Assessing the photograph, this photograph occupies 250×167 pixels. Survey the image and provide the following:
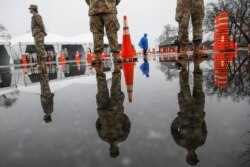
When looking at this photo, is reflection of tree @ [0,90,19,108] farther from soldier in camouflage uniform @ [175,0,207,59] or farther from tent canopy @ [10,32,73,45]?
tent canopy @ [10,32,73,45]

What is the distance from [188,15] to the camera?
4.67 meters

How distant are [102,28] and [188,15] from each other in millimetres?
1849

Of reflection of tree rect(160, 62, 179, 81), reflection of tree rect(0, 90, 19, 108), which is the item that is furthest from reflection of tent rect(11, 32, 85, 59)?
reflection of tree rect(0, 90, 19, 108)

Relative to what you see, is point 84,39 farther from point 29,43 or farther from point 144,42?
point 144,42

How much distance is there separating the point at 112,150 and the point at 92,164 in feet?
0.41

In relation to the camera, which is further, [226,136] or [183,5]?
[183,5]

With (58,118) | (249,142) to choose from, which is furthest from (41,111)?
(249,142)

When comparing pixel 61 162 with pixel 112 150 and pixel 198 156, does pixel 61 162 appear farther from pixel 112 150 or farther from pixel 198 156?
pixel 198 156

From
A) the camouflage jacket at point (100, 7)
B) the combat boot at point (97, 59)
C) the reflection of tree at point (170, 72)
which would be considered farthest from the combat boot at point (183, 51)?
the combat boot at point (97, 59)

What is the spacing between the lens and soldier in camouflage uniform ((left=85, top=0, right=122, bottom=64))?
15.8 feet

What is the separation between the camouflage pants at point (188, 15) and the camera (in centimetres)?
464

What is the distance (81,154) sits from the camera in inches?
33.4

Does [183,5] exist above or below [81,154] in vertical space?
above

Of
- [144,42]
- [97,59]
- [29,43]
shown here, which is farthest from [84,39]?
[97,59]
